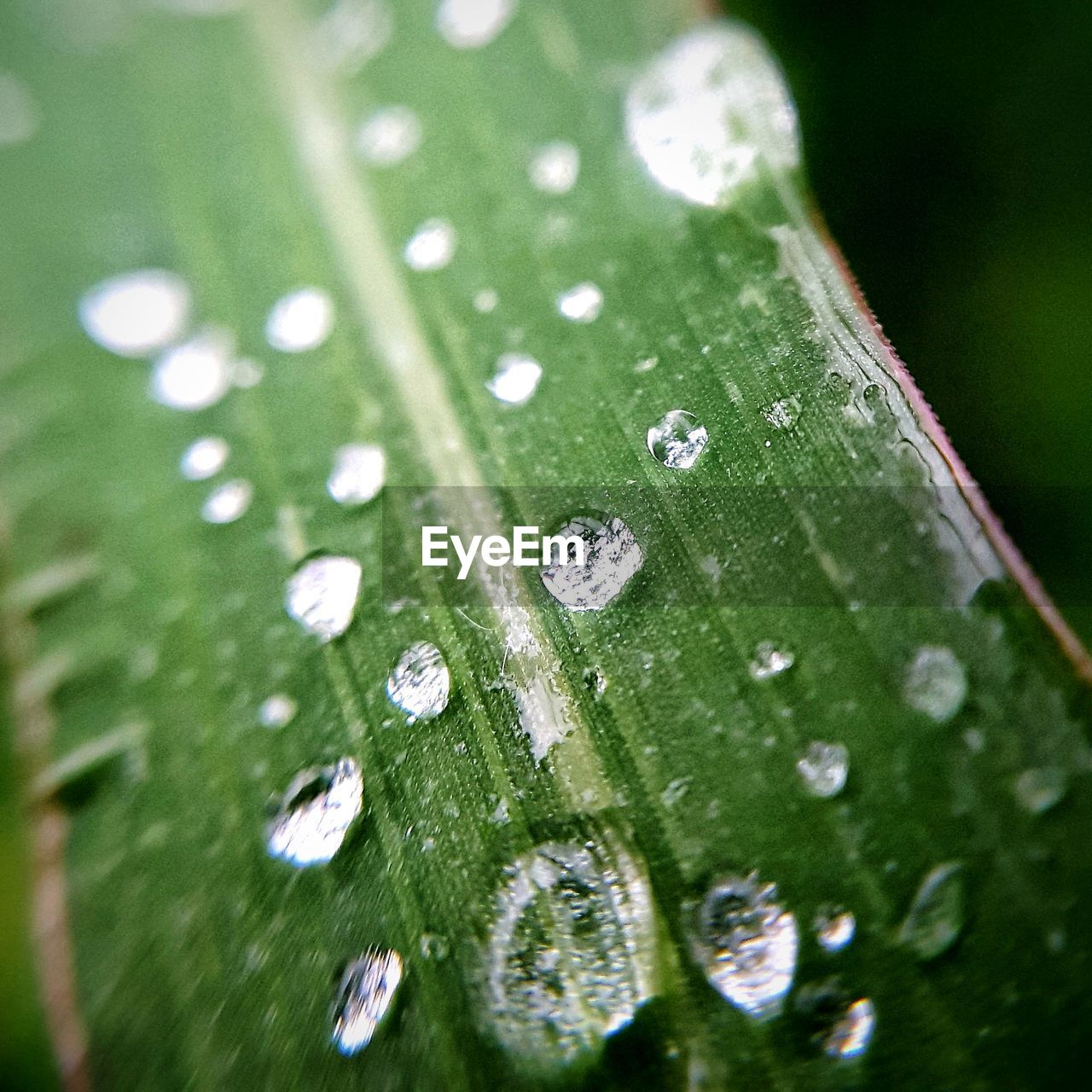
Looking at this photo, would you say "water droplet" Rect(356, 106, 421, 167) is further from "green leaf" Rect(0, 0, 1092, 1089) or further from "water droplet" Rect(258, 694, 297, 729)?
"water droplet" Rect(258, 694, 297, 729)

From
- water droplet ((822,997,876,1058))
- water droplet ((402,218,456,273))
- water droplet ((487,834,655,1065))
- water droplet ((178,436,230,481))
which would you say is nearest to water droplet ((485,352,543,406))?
water droplet ((402,218,456,273))

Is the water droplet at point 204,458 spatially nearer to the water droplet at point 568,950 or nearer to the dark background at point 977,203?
the water droplet at point 568,950

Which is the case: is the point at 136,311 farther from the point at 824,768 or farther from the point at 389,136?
the point at 824,768

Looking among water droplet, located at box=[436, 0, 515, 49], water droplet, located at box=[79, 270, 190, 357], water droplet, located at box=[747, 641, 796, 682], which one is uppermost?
water droplet, located at box=[436, 0, 515, 49]

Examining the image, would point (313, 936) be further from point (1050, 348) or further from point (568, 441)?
point (1050, 348)

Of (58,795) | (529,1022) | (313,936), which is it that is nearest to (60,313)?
(58,795)

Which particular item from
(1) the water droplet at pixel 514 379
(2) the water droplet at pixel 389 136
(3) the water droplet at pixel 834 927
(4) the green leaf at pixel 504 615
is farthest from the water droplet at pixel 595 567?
(2) the water droplet at pixel 389 136

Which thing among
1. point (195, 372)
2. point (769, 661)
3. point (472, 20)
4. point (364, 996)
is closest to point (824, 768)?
point (769, 661)

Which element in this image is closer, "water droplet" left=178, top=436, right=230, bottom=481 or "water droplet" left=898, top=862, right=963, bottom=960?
"water droplet" left=898, top=862, right=963, bottom=960
